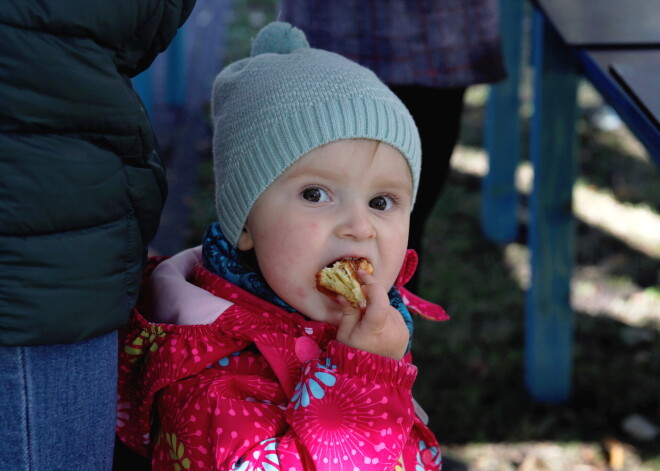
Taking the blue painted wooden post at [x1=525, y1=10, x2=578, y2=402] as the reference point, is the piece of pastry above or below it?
above

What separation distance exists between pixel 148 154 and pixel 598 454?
1892 millimetres

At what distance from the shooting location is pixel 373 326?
1383 mm

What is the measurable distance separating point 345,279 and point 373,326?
0.08m

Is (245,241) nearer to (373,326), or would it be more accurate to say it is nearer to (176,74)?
(373,326)

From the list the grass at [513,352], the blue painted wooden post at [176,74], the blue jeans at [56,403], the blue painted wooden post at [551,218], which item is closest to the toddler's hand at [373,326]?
the blue jeans at [56,403]

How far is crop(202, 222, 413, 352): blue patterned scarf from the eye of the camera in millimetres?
1543

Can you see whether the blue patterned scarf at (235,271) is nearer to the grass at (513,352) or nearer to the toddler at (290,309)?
the toddler at (290,309)

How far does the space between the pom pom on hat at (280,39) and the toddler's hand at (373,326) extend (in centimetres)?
49

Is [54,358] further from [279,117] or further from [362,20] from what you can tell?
[362,20]

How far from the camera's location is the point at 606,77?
1959 mm

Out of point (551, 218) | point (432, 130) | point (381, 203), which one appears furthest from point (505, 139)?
point (381, 203)

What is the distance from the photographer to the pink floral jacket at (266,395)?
52.9 inches

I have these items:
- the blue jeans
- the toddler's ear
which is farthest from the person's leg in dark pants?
Result: the blue jeans

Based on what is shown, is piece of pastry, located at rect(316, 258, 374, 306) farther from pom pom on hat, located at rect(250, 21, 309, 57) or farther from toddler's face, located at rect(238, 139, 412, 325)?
pom pom on hat, located at rect(250, 21, 309, 57)
